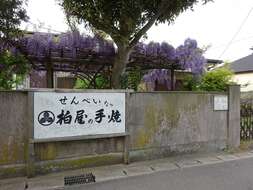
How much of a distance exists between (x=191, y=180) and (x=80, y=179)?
209 cm

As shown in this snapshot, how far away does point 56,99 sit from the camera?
5180 mm

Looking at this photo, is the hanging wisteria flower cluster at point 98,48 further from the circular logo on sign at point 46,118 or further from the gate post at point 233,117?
the circular logo on sign at point 46,118

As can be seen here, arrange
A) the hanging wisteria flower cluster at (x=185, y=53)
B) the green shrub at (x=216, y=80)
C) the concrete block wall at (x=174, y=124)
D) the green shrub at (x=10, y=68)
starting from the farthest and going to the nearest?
1. the hanging wisteria flower cluster at (x=185, y=53)
2. the green shrub at (x=216, y=80)
3. the green shrub at (x=10, y=68)
4. the concrete block wall at (x=174, y=124)

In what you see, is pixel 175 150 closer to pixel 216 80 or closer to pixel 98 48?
pixel 216 80

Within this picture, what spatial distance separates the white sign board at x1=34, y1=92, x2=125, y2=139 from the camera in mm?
5059

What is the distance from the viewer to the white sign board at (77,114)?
16.6 feet

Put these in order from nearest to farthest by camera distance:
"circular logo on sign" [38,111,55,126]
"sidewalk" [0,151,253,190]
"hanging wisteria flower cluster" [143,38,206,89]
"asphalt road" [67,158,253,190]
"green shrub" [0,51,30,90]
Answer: "asphalt road" [67,158,253,190], "sidewalk" [0,151,253,190], "circular logo on sign" [38,111,55,126], "green shrub" [0,51,30,90], "hanging wisteria flower cluster" [143,38,206,89]

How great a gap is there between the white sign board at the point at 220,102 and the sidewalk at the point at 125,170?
1.20m

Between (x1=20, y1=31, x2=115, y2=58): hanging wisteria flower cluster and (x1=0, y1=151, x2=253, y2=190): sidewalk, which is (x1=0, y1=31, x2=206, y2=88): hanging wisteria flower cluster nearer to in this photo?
(x1=20, y1=31, x2=115, y2=58): hanging wisteria flower cluster

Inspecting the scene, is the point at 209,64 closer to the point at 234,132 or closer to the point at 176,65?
the point at 176,65

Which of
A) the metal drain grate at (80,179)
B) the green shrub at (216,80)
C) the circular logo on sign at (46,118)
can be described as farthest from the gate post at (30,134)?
the green shrub at (216,80)

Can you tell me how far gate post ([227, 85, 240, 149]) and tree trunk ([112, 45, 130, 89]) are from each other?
3.04 metres

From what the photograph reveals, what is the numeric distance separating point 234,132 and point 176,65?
8.92 ft

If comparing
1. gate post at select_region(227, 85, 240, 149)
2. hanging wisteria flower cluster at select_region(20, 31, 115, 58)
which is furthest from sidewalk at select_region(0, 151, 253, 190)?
hanging wisteria flower cluster at select_region(20, 31, 115, 58)
